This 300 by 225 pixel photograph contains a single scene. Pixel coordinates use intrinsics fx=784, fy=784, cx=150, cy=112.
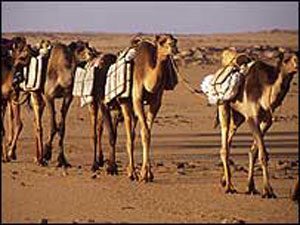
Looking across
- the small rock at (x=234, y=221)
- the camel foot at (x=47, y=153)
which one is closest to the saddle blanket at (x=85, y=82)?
the camel foot at (x=47, y=153)

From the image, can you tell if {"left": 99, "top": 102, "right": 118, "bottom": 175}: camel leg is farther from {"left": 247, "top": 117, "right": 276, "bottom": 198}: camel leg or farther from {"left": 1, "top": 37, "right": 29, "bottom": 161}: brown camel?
{"left": 247, "top": 117, "right": 276, "bottom": 198}: camel leg

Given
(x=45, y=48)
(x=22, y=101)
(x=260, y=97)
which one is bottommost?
(x=260, y=97)

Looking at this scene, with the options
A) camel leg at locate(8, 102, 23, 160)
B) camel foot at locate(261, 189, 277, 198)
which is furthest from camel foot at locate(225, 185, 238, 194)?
camel leg at locate(8, 102, 23, 160)

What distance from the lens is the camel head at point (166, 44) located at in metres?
12.1

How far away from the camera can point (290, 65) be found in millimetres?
11172

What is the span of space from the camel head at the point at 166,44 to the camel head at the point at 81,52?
232 cm

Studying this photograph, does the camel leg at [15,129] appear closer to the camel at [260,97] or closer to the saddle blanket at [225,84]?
the saddle blanket at [225,84]

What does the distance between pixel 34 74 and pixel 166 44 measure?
9.00 ft

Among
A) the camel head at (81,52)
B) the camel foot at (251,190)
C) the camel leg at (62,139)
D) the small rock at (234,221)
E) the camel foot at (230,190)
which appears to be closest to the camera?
the small rock at (234,221)

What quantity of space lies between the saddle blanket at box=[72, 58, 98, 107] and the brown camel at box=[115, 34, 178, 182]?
91 cm

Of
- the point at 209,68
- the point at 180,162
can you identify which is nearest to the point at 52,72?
the point at 180,162

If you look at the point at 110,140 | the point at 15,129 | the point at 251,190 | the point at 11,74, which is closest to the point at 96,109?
the point at 110,140

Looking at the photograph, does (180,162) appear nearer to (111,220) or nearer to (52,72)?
(52,72)

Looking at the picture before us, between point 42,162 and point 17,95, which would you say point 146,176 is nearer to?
point 42,162
